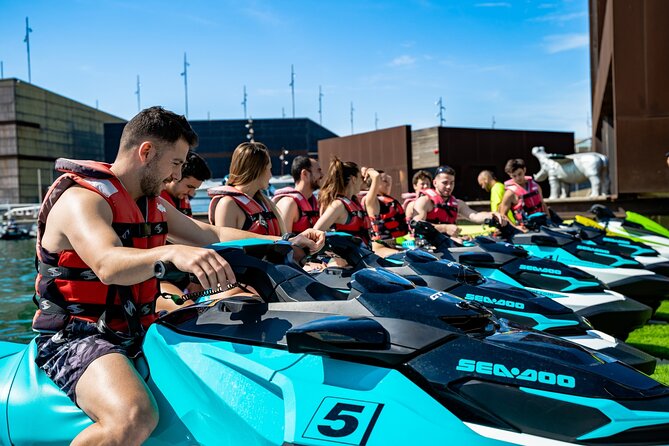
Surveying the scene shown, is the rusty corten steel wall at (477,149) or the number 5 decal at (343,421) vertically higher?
the rusty corten steel wall at (477,149)

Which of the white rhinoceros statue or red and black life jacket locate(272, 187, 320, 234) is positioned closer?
red and black life jacket locate(272, 187, 320, 234)

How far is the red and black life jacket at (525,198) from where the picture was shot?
388 inches

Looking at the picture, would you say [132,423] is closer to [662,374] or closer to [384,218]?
[662,374]

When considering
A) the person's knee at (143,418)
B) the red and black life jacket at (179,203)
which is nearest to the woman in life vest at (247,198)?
the red and black life jacket at (179,203)

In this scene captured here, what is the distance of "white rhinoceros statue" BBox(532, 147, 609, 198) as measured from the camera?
17812 millimetres

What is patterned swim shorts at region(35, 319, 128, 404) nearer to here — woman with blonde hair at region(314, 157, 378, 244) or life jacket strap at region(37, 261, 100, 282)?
life jacket strap at region(37, 261, 100, 282)

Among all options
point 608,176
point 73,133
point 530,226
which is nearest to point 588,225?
point 530,226

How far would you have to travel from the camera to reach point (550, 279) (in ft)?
19.1

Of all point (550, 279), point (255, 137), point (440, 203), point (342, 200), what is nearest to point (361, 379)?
point (550, 279)

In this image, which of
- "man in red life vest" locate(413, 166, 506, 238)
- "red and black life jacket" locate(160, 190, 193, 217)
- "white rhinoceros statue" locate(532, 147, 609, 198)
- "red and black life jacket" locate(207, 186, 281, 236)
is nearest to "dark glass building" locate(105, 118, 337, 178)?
"white rhinoceros statue" locate(532, 147, 609, 198)

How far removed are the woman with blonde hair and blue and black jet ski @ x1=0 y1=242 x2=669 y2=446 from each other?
4015mm

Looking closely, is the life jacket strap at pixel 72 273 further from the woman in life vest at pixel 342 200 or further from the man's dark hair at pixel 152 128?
the woman in life vest at pixel 342 200

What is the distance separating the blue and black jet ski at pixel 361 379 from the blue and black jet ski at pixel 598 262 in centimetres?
512

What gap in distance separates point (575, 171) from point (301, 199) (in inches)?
567
